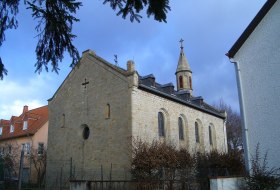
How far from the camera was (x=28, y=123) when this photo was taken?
41.6m

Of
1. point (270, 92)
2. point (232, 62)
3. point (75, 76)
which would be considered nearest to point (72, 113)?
point (75, 76)

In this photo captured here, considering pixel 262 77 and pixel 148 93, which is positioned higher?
pixel 148 93

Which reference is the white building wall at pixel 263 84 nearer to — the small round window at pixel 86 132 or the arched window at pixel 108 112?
the arched window at pixel 108 112

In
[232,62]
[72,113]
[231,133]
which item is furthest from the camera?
[231,133]

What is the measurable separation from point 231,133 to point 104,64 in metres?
32.7

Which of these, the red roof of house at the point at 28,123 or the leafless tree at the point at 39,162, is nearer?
the leafless tree at the point at 39,162

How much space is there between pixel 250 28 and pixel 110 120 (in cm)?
1308

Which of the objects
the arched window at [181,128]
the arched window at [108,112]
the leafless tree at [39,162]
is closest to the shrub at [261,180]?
the arched window at [108,112]

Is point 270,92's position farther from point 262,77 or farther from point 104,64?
point 104,64

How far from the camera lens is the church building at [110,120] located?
2433cm

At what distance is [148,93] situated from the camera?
2577cm

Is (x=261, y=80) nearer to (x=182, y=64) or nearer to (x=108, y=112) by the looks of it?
(x=108, y=112)

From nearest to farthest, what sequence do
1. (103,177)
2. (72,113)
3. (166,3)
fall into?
(166,3) < (103,177) < (72,113)

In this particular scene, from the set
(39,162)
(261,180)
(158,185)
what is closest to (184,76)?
(39,162)
